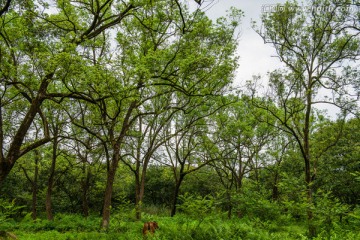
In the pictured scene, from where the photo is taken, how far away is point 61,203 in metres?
30.9

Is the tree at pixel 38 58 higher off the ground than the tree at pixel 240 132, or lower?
lower

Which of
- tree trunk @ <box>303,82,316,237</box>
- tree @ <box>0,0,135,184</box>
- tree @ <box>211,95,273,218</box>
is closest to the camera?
A: tree @ <box>0,0,135,184</box>

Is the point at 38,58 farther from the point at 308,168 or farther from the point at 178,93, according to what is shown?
the point at 308,168

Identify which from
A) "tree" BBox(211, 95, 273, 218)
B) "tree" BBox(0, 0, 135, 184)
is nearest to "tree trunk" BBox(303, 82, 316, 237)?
"tree" BBox(211, 95, 273, 218)

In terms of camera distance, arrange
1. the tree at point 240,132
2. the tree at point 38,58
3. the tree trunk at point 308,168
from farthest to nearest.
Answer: the tree at point 240,132, the tree trunk at point 308,168, the tree at point 38,58

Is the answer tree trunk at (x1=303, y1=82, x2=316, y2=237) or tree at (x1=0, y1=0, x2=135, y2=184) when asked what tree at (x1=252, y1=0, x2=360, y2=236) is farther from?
tree at (x1=0, y1=0, x2=135, y2=184)

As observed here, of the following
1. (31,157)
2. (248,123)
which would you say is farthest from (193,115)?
(31,157)

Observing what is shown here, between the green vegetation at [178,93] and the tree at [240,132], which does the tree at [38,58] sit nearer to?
the green vegetation at [178,93]

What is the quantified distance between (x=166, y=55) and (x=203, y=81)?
2181 mm

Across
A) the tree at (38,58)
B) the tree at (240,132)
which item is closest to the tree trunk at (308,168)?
the tree at (240,132)

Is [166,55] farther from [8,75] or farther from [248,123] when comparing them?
[248,123]

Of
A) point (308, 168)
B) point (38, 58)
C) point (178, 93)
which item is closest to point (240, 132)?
point (178, 93)

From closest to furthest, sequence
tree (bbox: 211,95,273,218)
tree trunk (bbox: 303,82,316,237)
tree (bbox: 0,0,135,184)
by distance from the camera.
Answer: tree (bbox: 0,0,135,184)
tree trunk (bbox: 303,82,316,237)
tree (bbox: 211,95,273,218)

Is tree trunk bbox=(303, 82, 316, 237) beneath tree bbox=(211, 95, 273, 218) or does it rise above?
beneath
